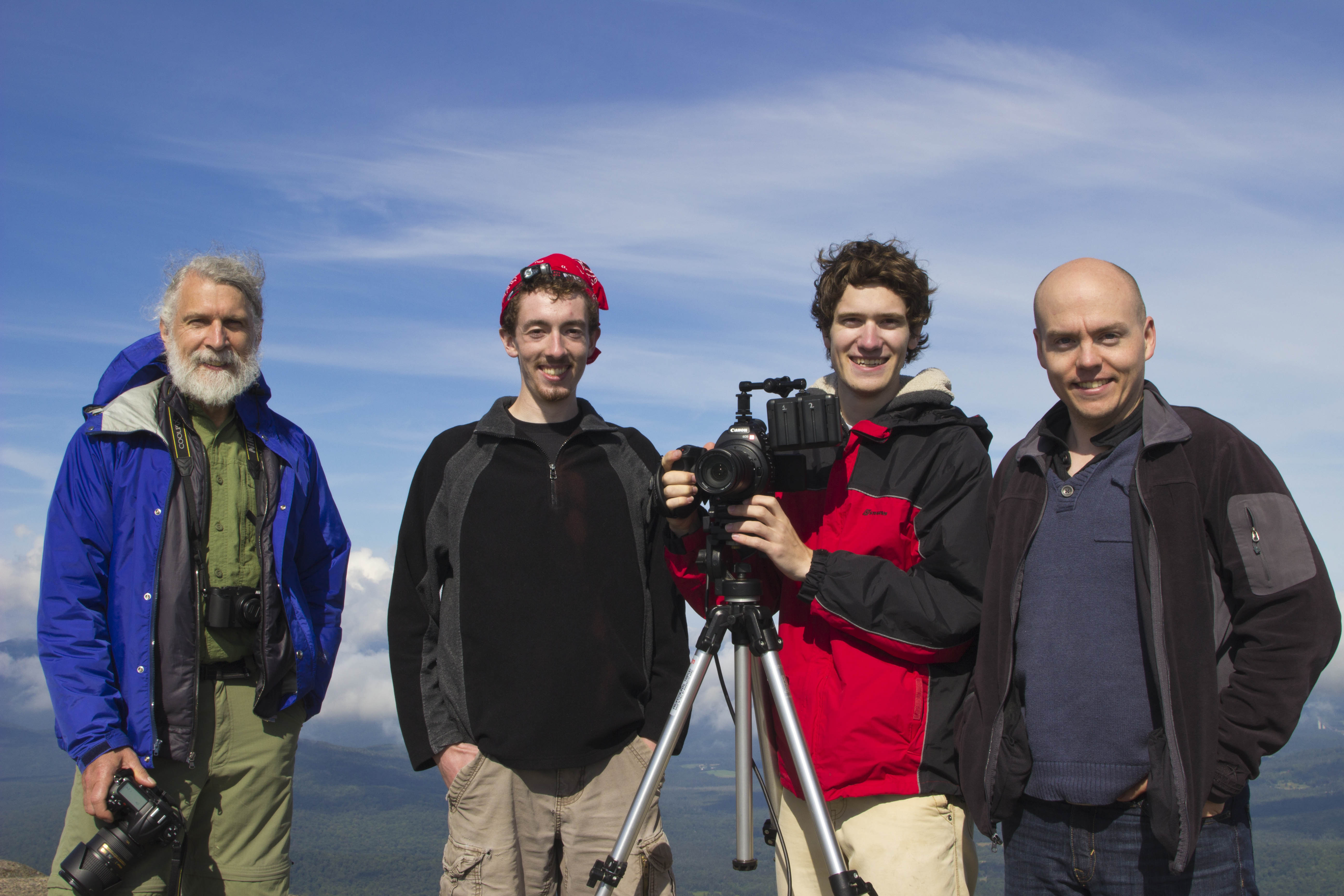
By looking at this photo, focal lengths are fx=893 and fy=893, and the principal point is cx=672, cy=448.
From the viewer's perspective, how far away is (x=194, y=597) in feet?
11.5

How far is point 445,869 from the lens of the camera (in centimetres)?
333

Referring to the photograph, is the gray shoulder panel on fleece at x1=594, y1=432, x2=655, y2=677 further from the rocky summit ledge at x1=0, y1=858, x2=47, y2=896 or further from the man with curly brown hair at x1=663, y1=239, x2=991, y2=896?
the rocky summit ledge at x1=0, y1=858, x2=47, y2=896

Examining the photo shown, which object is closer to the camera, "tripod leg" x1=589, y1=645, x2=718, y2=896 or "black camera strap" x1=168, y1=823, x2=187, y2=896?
"tripod leg" x1=589, y1=645, x2=718, y2=896

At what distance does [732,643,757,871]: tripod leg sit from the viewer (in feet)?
9.46

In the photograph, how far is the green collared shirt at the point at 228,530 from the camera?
3604mm

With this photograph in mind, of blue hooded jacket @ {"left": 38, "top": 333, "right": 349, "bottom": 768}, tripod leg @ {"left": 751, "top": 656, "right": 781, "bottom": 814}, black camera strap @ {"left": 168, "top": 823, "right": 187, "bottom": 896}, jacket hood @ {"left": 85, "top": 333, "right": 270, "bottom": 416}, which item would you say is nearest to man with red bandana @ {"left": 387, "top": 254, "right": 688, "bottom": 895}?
tripod leg @ {"left": 751, "top": 656, "right": 781, "bottom": 814}

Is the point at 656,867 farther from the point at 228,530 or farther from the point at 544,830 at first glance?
the point at 228,530

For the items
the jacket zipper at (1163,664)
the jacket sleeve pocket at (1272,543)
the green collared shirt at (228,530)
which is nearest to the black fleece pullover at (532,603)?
the green collared shirt at (228,530)

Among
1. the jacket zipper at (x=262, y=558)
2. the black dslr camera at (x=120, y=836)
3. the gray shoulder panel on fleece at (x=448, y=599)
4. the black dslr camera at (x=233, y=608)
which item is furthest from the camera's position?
the jacket zipper at (x=262, y=558)

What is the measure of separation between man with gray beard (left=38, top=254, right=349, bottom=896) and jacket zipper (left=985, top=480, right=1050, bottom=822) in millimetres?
2714

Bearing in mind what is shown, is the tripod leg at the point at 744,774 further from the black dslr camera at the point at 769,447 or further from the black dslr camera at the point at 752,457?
the black dslr camera at the point at 769,447

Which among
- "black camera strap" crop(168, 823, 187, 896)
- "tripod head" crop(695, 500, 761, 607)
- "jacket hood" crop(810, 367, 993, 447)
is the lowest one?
"black camera strap" crop(168, 823, 187, 896)

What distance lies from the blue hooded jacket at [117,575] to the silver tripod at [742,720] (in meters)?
1.70

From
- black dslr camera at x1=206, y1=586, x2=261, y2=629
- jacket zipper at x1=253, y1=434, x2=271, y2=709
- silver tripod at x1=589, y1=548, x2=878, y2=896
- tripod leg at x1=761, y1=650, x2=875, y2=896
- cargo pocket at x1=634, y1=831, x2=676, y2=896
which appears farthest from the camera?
jacket zipper at x1=253, y1=434, x2=271, y2=709
